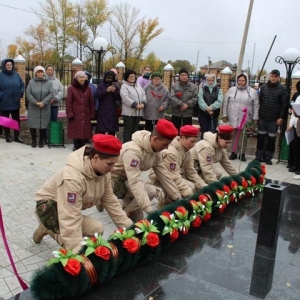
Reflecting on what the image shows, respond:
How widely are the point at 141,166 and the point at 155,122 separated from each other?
415 centimetres

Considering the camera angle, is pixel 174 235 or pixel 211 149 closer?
pixel 174 235

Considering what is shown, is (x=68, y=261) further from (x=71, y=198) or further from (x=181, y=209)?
(x=181, y=209)

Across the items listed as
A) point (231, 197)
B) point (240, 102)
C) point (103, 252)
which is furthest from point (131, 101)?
point (103, 252)

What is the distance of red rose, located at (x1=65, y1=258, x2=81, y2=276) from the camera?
2.60 meters

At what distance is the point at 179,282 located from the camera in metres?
3.07

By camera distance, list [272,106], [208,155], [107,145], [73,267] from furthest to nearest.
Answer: [272,106]
[208,155]
[107,145]
[73,267]

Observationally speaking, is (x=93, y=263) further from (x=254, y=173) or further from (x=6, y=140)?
(x=6, y=140)

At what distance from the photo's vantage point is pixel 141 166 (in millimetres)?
4113

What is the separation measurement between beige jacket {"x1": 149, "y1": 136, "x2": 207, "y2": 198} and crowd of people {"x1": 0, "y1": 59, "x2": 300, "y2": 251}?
11mm

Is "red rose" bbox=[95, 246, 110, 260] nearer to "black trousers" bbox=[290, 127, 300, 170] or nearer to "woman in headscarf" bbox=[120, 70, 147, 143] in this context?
"woman in headscarf" bbox=[120, 70, 147, 143]

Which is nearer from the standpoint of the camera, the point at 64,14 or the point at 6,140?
the point at 6,140

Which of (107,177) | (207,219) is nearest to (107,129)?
(207,219)

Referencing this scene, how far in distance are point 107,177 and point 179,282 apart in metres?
1.03

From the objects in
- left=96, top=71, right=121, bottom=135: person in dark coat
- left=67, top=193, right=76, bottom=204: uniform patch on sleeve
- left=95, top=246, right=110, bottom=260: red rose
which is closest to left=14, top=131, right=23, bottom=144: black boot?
left=96, top=71, right=121, bottom=135: person in dark coat
